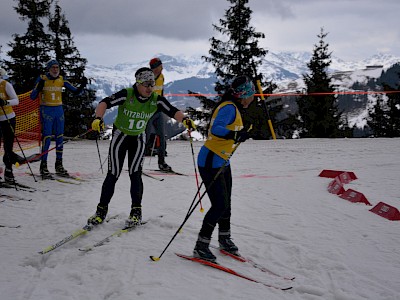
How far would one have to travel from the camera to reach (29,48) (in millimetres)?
23141

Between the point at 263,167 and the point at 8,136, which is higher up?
the point at 8,136

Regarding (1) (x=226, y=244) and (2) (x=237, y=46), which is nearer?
(1) (x=226, y=244)

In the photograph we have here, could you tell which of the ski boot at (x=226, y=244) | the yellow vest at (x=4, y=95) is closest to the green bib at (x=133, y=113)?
the ski boot at (x=226, y=244)

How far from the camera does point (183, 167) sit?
10.4 metres

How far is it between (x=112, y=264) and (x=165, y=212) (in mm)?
2139

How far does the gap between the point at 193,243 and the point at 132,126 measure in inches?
65.9

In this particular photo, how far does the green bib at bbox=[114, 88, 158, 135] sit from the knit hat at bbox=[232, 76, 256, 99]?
4.59ft

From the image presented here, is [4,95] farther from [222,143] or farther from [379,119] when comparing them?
[379,119]

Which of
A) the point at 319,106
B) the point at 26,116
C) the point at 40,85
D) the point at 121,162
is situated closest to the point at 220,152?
the point at 121,162

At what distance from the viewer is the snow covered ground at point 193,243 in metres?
3.26

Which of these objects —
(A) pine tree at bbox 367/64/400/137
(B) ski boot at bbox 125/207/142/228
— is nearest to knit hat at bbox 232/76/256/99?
(B) ski boot at bbox 125/207/142/228

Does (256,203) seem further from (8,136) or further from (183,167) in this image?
(8,136)

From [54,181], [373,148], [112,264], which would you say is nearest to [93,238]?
[112,264]

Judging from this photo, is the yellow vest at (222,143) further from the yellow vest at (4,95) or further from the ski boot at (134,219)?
A: the yellow vest at (4,95)
